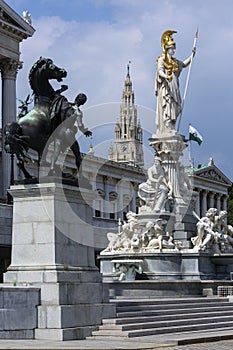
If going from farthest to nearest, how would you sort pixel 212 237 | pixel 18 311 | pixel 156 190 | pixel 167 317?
pixel 156 190
pixel 212 237
pixel 167 317
pixel 18 311

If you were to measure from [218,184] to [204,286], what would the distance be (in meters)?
108

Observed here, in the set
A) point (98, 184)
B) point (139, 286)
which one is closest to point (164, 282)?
point (139, 286)

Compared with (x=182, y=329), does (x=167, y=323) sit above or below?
above

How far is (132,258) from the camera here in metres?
32.6

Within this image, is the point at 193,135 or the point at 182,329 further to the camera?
the point at 193,135

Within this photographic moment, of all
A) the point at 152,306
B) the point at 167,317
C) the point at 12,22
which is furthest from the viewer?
the point at 12,22

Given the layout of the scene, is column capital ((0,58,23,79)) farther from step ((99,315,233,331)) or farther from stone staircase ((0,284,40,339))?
stone staircase ((0,284,40,339))

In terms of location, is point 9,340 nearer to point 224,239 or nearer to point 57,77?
point 57,77

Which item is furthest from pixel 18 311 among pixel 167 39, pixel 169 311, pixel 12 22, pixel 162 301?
pixel 12 22

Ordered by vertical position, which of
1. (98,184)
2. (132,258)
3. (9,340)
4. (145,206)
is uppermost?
(98,184)

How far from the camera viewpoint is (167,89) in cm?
3594

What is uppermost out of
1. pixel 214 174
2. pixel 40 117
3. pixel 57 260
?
Result: pixel 214 174

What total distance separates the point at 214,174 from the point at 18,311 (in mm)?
120150

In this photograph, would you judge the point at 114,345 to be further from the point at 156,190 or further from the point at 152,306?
the point at 156,190
